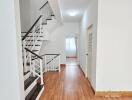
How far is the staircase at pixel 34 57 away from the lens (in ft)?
10.4

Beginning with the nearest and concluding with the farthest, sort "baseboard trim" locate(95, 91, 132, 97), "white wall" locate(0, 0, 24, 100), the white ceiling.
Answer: "white wall" locate(0, 0, 24, 100) → "baseboard trim" locate(95, 91, 132, 97) → the white ceiling

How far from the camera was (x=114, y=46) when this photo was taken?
3242mm

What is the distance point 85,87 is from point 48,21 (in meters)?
3.32

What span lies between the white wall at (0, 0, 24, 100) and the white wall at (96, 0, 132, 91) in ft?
7.73

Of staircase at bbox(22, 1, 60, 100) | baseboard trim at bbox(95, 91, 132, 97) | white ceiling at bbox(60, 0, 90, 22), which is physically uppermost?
white ceiling at bbox(60, 0, 90, 22)

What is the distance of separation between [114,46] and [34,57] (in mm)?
2749

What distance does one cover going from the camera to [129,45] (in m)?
3.24

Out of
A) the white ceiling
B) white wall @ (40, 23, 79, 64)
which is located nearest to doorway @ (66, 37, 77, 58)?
white wall @ (40, 23, 79, 64)

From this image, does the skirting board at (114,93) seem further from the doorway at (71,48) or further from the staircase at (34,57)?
the doorway at (71,48)

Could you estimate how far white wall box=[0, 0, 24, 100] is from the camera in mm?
1272

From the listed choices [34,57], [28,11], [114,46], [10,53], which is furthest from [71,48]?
[10,53]

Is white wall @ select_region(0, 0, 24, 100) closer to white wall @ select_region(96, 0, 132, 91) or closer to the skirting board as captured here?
white wall @ select_region(96, 0, 132, 91)

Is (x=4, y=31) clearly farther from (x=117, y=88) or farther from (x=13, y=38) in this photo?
(x=117, y=88)

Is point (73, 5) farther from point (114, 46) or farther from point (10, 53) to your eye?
point (10, 53)
